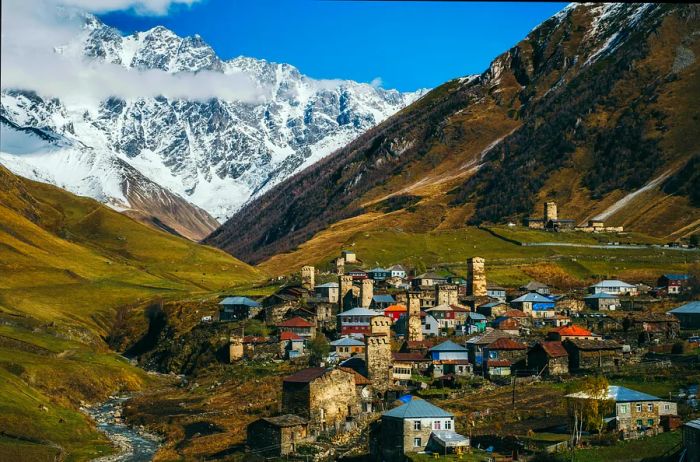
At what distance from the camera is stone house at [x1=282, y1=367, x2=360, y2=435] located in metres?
73.3

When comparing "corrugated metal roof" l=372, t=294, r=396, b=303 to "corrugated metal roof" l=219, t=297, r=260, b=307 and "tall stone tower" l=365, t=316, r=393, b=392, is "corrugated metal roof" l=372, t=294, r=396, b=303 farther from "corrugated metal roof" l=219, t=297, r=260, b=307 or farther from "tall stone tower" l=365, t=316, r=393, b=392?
"tall stone tower" l=365, t=316, r=393, b=392

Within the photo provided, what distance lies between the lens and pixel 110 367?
11412 centimetres

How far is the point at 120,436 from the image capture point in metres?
85.6

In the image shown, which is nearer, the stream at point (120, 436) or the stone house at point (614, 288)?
the stream at point (120, 436)

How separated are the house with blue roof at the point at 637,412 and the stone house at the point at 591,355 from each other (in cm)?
2013

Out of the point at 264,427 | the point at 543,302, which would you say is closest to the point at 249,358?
Result: the point at 543,302

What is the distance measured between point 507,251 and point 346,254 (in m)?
25.5

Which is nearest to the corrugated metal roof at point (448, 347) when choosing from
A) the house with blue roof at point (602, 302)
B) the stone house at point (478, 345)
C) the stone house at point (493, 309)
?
the stone house at point (478, 345)

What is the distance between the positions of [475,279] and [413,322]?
80.9 feet

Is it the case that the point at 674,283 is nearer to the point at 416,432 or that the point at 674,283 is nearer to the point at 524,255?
the point at 524,255

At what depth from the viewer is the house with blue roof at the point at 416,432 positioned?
200 ft

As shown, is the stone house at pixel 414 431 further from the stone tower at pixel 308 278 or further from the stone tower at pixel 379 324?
the stone tower at pixel 308 278

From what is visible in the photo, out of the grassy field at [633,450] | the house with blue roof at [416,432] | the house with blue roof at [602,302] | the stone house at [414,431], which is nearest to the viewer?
the grassy field at [633,450]

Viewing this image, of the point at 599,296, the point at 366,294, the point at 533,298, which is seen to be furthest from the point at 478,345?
the point at 599,296
